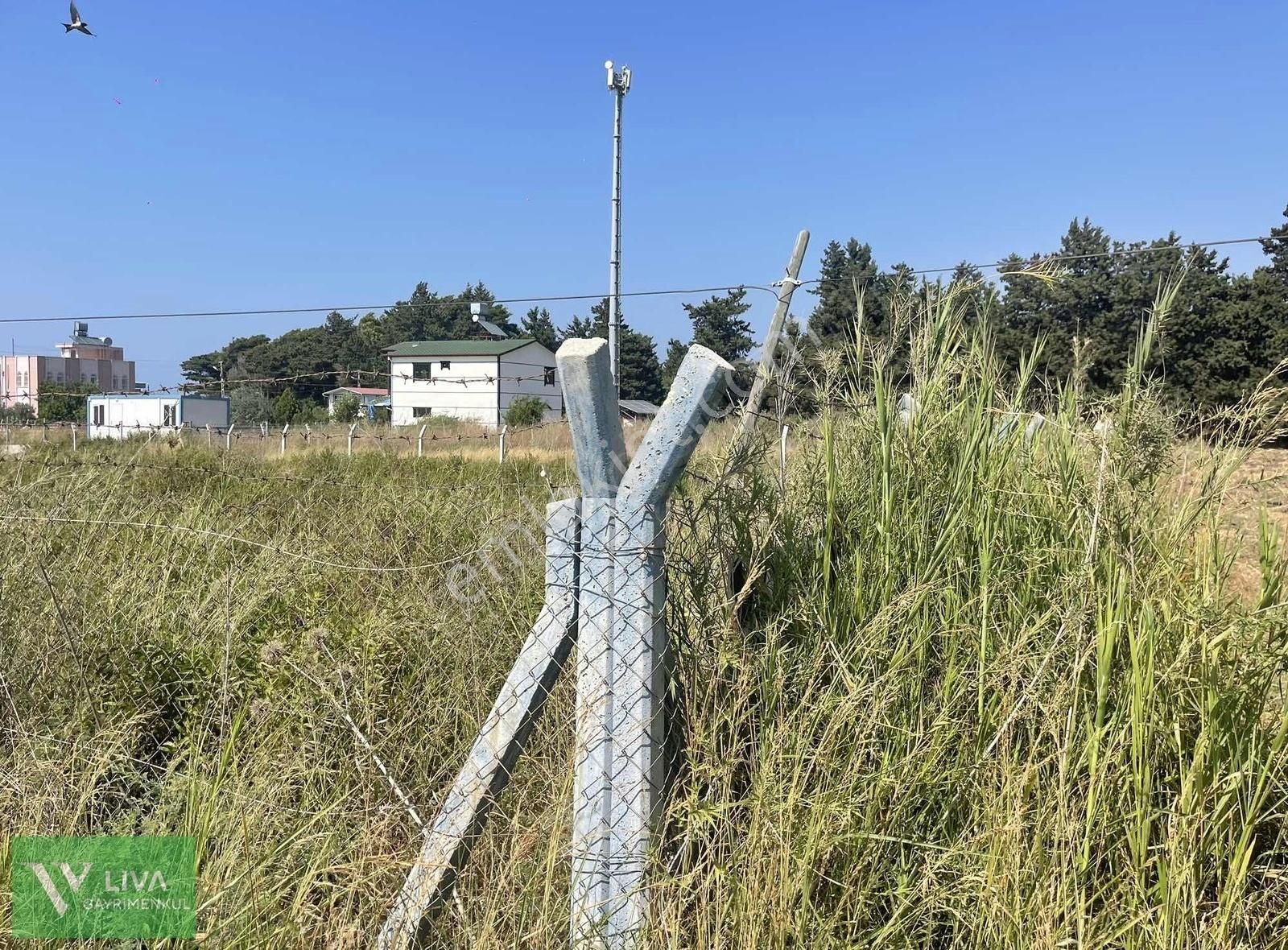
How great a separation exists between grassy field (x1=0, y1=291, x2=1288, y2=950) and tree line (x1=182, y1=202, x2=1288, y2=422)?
43cm

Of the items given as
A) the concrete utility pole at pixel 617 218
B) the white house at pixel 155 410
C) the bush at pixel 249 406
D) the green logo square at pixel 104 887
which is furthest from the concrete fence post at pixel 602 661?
the bush at pixel 249 406

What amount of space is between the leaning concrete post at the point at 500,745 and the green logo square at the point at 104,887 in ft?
1.57

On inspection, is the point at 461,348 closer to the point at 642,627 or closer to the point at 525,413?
the point at 525,413

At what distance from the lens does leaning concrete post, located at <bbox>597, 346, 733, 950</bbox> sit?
1.90 metres

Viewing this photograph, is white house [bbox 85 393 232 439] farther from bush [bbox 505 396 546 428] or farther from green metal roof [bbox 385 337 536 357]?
bush [bbox 505 396 546 428]

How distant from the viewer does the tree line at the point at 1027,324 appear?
3164 millimetres

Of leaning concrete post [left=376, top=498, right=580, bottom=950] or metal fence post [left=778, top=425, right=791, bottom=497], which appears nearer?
leaning concrete post [left=376, top=498, right=580, bottom=950]

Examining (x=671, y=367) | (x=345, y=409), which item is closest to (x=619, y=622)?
(x=671, y=367)

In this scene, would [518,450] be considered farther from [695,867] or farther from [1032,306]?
[695,867]

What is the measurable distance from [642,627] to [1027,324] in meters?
3.37

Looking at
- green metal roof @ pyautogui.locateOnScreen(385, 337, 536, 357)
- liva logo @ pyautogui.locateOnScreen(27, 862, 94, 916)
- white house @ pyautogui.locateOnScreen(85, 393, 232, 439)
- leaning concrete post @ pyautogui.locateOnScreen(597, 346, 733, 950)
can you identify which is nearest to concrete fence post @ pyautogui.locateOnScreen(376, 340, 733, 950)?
leaning concrete post @ pyautogui.locateOnScreen(597, 346, 733, 950)

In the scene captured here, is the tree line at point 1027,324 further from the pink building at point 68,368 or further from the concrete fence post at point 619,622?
the pink building at point 68,368

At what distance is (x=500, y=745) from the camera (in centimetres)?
197

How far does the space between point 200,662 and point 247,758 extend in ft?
2.23
